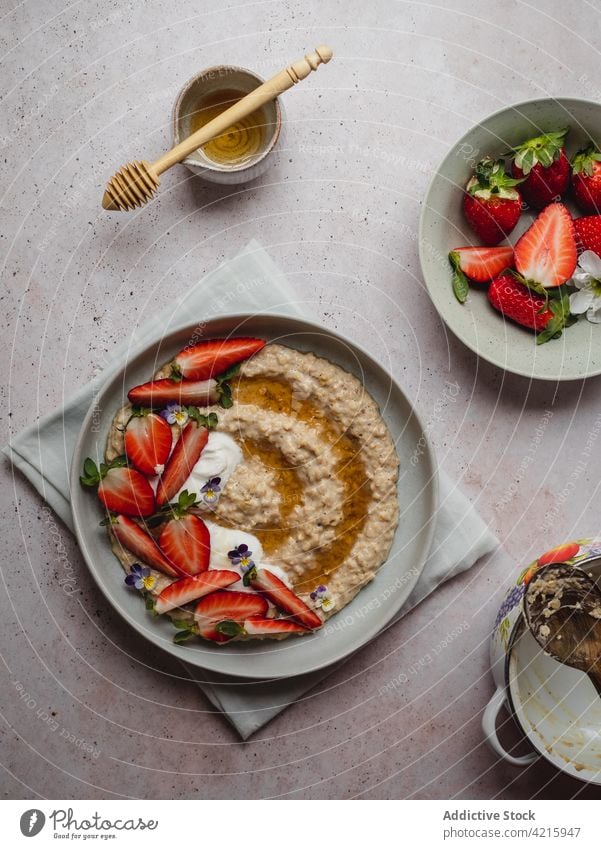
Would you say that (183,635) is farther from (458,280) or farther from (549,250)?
(549,250)

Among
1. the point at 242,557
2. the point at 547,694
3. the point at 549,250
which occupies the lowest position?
the point at 547,694

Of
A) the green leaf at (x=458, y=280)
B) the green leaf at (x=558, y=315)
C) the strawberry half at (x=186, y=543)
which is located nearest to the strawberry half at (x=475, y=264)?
the green leaf at (x=458, y=280)

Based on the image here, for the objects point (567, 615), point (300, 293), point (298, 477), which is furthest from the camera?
point (300, 293)

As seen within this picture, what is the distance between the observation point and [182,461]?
154 cm

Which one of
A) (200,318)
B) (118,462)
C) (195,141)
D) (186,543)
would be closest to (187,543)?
(186,543)

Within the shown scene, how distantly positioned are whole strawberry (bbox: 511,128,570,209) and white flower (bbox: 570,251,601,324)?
16 centimetres

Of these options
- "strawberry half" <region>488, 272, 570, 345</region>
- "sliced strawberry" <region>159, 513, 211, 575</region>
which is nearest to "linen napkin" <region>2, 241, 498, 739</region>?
"sliced strawberry" <region>159, 513, 211, 575</region>

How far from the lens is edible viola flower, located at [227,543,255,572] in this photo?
156 centimetres

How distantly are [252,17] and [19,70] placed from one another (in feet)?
1.80

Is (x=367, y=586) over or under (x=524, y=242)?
under

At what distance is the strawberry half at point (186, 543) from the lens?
1551 millimetres

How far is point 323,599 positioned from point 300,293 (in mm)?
685
